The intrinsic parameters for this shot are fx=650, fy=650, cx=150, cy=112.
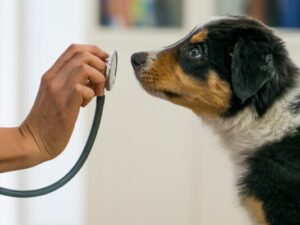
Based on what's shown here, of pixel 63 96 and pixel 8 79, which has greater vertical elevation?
pixel 63 96

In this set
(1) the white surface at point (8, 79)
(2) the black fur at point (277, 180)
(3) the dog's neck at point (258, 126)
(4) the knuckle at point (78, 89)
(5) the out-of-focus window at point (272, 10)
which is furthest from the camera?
(5) the out-of-focus window at point (272, 10)

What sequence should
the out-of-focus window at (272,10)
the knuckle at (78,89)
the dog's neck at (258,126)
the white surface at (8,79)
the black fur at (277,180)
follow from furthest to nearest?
the out-of-focus window at (272,10), the white surface at (8,79), the dog's neck at (258,126), the black fur at (277,180), the knuckle at (78,89)

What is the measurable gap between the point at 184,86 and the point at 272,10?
4.66 feet

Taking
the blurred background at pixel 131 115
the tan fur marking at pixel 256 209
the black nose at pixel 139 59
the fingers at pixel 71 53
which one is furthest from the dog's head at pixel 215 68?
the blurred background at pixel 131 115

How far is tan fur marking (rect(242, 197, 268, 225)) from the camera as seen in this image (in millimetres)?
1461

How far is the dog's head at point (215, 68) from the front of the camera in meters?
1.53

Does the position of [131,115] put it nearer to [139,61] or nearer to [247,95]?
[139,61]

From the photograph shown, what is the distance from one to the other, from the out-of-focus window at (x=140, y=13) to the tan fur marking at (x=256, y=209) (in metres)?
1.50

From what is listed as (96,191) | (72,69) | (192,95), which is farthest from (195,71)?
(96,191)

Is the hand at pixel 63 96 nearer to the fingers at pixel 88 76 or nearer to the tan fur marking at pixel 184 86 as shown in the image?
the fingers at pixel 88 76

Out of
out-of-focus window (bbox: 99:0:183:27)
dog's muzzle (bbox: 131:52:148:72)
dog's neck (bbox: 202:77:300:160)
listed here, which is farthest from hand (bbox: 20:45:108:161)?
out-of-focus window (bbox: 99:0:183:27)

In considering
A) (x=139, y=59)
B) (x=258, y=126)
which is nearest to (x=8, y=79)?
(x=139, y=59)

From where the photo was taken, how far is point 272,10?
2.89 metres

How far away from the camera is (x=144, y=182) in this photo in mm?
2861
